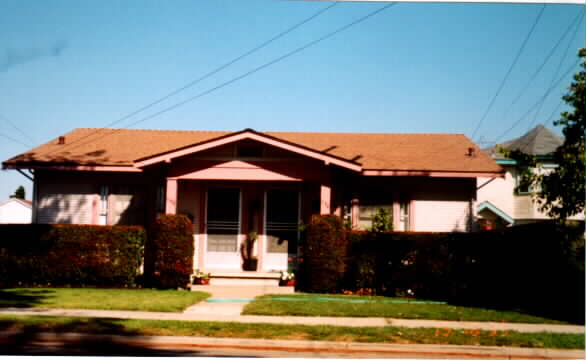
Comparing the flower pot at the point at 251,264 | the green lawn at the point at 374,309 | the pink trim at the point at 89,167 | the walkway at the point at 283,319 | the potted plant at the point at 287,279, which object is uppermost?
the pink trim at the point at 89,167

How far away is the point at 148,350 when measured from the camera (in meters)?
7.83

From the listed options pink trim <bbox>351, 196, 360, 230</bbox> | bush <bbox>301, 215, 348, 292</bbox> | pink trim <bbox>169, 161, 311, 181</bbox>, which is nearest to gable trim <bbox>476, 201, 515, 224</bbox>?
pink trim <bbox>351, 196, 360, 230</bbox>

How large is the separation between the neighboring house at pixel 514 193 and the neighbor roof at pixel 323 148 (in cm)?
469

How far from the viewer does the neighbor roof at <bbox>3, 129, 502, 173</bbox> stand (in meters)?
16.3

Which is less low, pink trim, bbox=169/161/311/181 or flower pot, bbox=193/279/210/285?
pink trim, bbox=169/161/311/181

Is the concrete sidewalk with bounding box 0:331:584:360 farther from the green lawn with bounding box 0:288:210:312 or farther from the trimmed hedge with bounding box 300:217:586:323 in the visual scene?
the trimmed hedge with bounding box 300:217:586:323

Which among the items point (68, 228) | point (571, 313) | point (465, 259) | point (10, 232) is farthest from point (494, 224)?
point (10, 232)

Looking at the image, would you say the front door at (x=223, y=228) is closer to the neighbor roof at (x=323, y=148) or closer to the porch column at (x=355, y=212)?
the neighbor roof at (x=323, y=148)

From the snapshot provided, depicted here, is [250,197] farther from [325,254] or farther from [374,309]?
[374,309]

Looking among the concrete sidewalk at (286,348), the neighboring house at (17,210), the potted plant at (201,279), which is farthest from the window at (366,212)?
the neighboring house at (17,210)

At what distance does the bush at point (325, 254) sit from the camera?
14141mm

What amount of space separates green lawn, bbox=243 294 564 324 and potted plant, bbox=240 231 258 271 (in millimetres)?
3523

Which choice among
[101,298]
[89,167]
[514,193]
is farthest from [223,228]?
[514,193]

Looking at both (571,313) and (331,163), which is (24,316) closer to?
(331,163)
